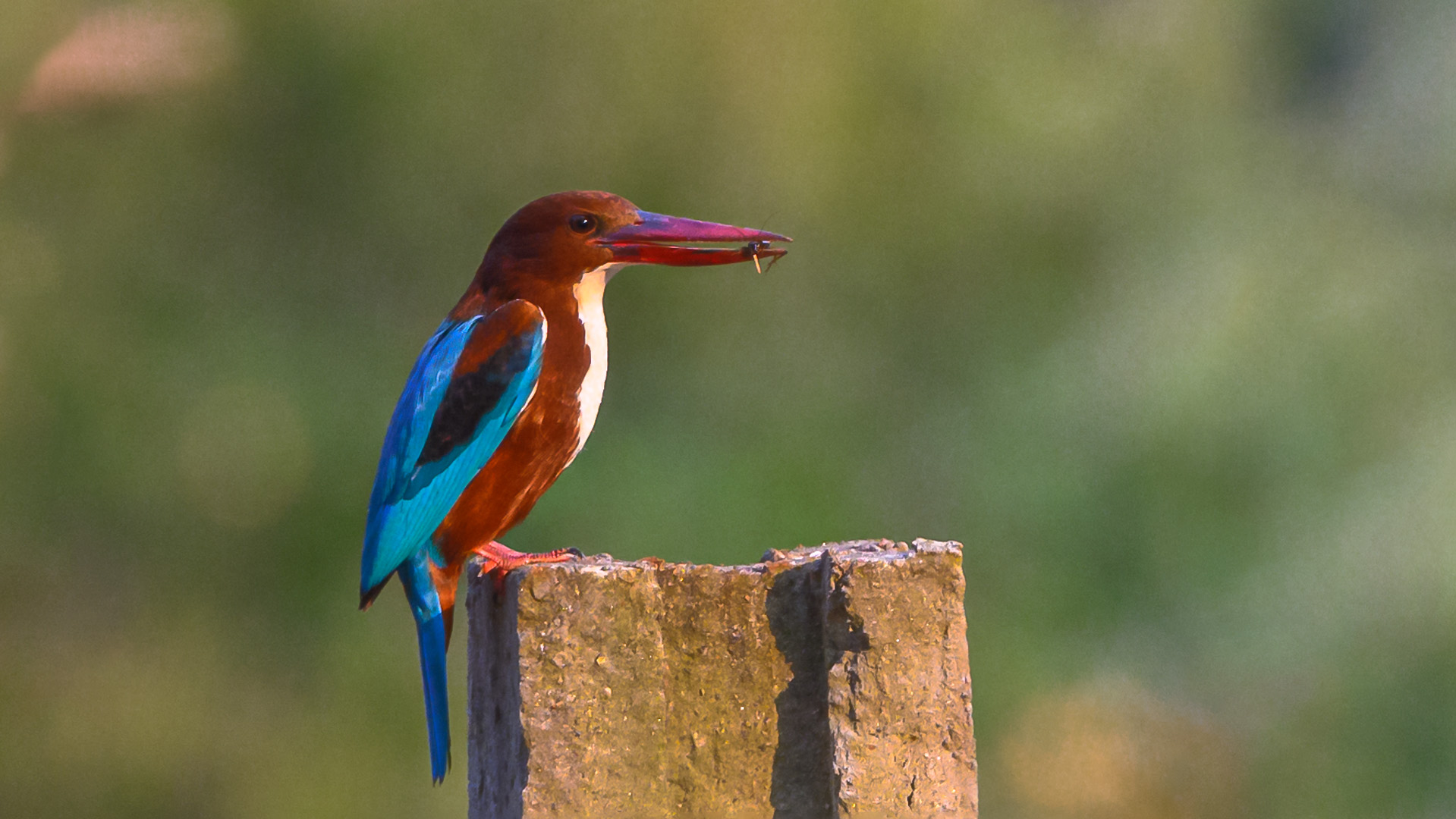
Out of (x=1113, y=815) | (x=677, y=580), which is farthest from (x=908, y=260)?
(x=677, y=580)

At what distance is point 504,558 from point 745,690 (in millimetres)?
798

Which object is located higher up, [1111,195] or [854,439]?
[1111,195]

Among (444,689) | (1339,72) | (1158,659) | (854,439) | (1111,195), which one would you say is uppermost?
(1339,72)

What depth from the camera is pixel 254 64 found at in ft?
41.5

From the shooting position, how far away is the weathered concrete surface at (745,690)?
8.60 ft

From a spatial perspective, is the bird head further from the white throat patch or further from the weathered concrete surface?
the weathered concrete surface

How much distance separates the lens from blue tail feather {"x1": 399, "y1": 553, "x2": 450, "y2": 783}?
11.0 feet

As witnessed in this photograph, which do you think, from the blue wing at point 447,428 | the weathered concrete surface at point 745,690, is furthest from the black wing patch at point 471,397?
the weathered concrete surface at point 745,690

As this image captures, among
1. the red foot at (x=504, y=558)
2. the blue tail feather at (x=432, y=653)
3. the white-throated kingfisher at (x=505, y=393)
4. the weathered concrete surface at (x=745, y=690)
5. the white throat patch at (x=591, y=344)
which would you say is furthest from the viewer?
the white throat patch at (x=591, y=344)

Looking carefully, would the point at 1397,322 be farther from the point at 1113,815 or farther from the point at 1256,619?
the point at 1113,815

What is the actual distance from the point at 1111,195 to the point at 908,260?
225cm

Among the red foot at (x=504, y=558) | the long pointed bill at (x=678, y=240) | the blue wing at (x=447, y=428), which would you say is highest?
the long pointed bill at (x=678, y=240)

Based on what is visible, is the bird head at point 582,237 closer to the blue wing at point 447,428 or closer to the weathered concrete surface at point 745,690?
the blue wing at point 447,428

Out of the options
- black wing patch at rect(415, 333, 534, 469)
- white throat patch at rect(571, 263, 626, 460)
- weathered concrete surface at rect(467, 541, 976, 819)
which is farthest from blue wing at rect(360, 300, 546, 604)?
weathered concrete surface at rect(467, 541, 976, 819)
